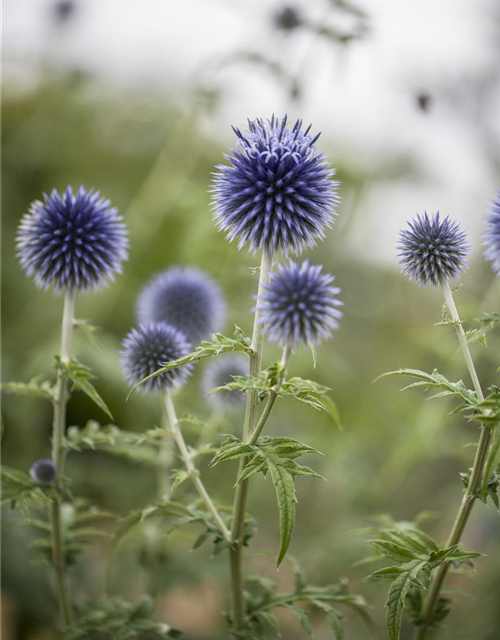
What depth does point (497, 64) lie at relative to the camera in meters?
2.59

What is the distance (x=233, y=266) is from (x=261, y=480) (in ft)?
4.09

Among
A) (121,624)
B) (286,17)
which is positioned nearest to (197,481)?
(121,624)

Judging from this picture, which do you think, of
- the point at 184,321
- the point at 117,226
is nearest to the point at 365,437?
the point at 184,321

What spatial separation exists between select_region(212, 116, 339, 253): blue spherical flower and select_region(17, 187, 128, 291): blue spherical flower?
455mm

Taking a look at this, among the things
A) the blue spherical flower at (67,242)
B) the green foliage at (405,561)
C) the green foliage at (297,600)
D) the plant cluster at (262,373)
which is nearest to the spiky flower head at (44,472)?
the plant cluster at (262,373)

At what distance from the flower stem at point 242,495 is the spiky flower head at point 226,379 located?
0.74 m

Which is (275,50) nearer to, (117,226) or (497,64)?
(497,64)

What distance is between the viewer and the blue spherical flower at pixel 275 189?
1274 mm

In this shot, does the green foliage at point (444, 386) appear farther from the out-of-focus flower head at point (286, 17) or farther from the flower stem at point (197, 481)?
the out-of-focus flower head at point (286, 17)

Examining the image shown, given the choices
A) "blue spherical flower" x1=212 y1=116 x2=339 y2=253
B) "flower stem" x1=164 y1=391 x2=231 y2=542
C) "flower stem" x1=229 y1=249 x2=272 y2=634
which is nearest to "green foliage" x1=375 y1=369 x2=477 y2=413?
"flower stem" x1=229 y1=249 x2=272 y2=634

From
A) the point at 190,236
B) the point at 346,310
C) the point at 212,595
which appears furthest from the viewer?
the point at 346,310

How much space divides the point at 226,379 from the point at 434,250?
3.68 feet

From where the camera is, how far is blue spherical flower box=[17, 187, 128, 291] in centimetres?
158

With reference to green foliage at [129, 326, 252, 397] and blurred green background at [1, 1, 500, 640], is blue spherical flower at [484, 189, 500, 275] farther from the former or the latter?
blurred green background at [1, 1, 500, 640]
